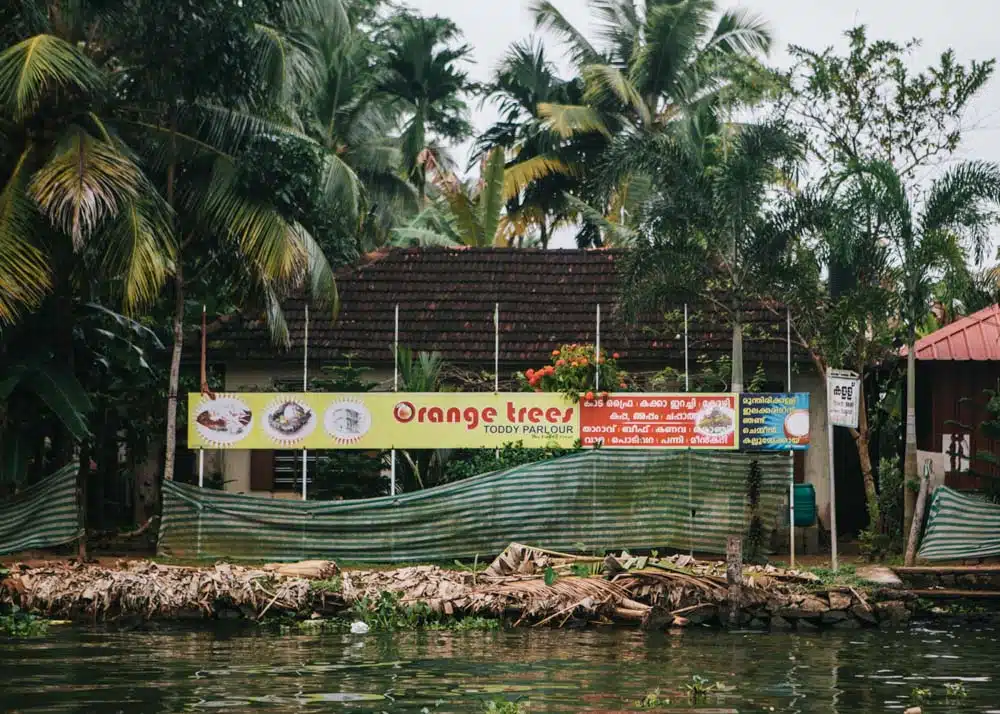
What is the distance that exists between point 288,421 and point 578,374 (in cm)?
423

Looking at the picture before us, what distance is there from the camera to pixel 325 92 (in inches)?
1478

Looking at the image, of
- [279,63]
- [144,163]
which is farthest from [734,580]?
[144,163]

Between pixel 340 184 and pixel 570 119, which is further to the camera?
pixel 570 119

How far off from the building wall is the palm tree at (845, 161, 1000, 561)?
134 inches

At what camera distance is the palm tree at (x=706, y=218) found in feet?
68.2

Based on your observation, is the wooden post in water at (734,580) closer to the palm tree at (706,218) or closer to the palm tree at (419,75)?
the palm tree at (706,218)

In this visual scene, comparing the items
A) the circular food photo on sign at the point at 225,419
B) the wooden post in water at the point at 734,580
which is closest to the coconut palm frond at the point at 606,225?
the circular food photo on sign at the point at 225,419

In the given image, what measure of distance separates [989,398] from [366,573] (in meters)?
10.7

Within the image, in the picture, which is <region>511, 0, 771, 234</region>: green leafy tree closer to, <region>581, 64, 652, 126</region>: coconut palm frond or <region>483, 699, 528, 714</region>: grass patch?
<region>581, 64, 652, 126</region>: coconut palm frond

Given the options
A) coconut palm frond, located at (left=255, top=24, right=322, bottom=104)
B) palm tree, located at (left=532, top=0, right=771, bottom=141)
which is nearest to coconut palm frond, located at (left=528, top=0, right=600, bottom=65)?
palm tree, located at (left=532, top=0, right=771, bottom=141)

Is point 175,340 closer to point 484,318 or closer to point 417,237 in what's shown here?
point 484,318

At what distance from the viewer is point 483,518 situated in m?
19.7

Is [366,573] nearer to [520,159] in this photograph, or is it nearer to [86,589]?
[86,589]

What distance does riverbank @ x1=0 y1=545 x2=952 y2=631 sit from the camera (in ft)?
57.5
